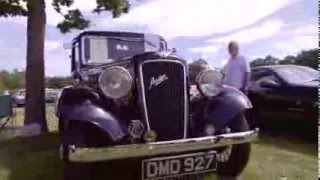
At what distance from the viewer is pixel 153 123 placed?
11.6ft

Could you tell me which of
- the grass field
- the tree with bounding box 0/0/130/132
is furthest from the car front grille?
the tree with bounding box 0/0/130/132

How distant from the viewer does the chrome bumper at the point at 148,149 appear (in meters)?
3.08

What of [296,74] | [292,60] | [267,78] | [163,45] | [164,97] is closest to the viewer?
[164,97]

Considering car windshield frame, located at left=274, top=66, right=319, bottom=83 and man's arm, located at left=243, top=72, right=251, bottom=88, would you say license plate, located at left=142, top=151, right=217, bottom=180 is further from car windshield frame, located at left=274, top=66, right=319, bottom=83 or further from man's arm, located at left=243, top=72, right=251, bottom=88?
car windshield frame, located at left=274, top=66, right=319, bottom=83

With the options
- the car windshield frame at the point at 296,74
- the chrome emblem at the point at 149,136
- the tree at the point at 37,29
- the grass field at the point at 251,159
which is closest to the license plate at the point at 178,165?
the chrome emblem at the point at 149,136

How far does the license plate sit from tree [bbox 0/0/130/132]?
371 cm

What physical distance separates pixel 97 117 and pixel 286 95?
12.2 ft

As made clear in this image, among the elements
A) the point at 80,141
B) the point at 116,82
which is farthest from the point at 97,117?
the point at 116,82

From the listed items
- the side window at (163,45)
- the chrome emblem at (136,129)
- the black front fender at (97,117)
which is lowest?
the chrome emblem at (136,129)

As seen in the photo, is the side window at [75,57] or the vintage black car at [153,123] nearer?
the vintage black car at [153,123]

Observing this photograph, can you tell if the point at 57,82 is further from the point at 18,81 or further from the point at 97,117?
the point at 97,117

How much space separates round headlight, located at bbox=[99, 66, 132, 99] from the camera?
3434 mm

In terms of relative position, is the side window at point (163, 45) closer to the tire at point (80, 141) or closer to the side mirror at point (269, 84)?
the side mirror at point (269, 84)

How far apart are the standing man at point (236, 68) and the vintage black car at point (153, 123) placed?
1.58 metres
